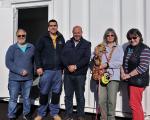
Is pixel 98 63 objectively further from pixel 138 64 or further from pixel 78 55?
pixel 138 64

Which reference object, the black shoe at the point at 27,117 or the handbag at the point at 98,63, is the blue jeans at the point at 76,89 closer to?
the handbag at the point at 98,63

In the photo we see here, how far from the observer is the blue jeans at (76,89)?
6379mm

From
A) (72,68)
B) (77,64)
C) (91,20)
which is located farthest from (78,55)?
(91,20)

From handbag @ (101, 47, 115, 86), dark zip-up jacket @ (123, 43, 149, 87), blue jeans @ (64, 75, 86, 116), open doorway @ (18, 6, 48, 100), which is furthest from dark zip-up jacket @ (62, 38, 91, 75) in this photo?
open doorway @ (18, 6, 48, 100)

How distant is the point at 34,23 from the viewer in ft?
41.5

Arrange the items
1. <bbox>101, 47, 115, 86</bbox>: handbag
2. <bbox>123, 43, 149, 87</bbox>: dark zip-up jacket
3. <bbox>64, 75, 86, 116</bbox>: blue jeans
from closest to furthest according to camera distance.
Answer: <bbox>123, 43, 149, 87</bbox>: dark zip-up jacket → <bbox>101, 47, 115, 86</bbox>: handbag → <bbox>64, 75, 86, 116</bbox>: blue jeans

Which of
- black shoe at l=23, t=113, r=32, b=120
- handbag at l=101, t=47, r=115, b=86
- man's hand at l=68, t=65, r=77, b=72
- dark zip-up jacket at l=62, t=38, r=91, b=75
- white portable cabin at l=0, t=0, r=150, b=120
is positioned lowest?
black shoe at l=23, t=113, r=32, b=120

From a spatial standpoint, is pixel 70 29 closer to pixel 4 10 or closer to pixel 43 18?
pixel 4 10

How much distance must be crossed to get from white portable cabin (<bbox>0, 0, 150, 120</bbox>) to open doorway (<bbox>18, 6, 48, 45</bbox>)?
3.98 metres

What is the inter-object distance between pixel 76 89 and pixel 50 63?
68 cm

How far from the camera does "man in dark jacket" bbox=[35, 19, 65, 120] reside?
6414 millimetres

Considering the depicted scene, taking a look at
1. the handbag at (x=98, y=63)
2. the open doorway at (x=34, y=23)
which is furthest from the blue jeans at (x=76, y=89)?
the open doorway at (x=34, y=23)

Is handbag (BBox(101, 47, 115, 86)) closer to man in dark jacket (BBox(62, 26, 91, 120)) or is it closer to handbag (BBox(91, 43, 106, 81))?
handbag (BBox(91, 43, 106, 81))

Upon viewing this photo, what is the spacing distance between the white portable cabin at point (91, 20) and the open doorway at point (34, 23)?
3978mm
